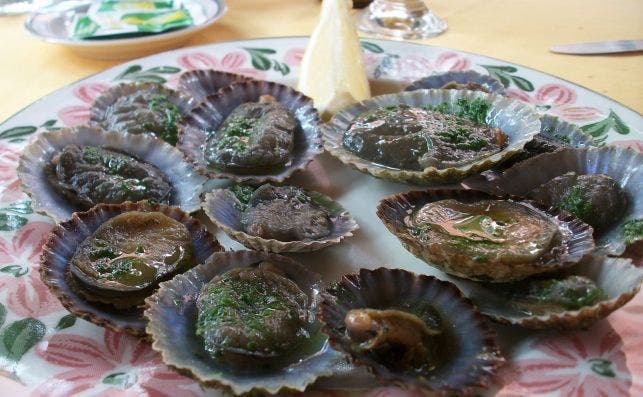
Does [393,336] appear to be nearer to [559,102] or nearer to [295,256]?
[295,256]

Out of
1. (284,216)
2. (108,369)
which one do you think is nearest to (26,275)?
(108,369)

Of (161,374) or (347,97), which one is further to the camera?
(347,97)

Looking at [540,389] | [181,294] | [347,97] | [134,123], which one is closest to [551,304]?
[540,389]

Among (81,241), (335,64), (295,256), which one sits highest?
(335,64)

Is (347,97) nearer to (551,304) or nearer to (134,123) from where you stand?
(134,123)

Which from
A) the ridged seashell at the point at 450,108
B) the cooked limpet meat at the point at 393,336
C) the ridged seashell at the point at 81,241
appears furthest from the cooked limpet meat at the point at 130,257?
the ridged seashell at the point at 450,108

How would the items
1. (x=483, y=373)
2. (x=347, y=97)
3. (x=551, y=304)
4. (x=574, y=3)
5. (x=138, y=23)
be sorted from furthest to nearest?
(x=574, y=3) → (x=138, y=23) → (x=347, y=97) → (x=551, y=304) → (x=483, y=373)

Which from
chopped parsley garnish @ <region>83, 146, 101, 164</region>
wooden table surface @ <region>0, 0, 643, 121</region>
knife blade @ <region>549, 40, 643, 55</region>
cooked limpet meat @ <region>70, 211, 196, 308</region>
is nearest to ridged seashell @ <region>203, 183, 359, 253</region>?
cooked limpet meat @ <region>70, 211, 196, 308</region>
